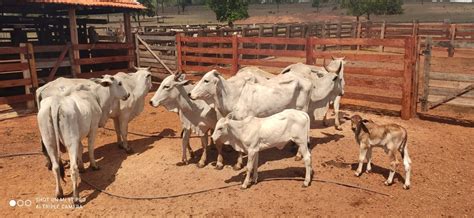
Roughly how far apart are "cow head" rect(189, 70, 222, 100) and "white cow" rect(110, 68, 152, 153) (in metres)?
2.22

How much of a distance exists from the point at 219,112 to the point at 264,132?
1383 millimetres

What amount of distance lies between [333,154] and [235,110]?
2.28m

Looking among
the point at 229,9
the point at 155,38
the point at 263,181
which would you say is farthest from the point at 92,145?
the point at 229,9

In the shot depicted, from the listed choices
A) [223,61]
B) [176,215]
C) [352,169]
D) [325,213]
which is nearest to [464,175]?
[352,169]

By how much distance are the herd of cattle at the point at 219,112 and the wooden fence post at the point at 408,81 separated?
1.87m

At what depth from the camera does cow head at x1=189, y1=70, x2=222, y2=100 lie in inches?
271

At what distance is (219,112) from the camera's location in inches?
285

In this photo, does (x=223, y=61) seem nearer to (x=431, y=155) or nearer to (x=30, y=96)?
(x=30, y=96)

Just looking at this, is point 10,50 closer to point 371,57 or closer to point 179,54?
point 179,54

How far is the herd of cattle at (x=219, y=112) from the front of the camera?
6070mm

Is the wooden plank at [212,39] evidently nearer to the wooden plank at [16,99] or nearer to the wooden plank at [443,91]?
the wooden plank at [16,99]

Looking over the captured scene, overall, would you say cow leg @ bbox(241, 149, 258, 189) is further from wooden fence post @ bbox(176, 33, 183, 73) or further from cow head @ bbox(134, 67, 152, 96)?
wooden fence post @ bbox(176, 33, 183, 73)

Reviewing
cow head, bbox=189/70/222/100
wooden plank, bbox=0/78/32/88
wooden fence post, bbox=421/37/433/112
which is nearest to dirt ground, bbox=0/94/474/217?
wooden fence post, bbox=421/37/433/112

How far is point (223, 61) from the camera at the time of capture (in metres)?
13.8
